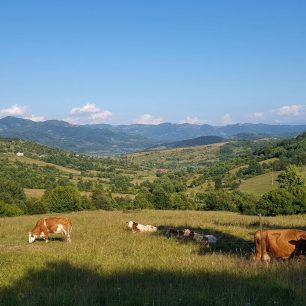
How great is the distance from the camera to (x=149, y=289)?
9750mm

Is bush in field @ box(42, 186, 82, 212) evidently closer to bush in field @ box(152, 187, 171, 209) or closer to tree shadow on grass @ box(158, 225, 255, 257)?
bush in field @ box(152, 187, 171, 209)

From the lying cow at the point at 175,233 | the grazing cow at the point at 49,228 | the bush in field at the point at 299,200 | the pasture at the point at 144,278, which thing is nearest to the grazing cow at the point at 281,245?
the pasture at the point at 144,278

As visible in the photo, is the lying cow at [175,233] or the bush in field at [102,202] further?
the bush in field at [102,202]

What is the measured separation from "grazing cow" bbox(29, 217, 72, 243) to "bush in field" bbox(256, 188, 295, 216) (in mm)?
43617

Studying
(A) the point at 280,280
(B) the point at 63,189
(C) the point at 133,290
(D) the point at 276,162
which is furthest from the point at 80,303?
(D) the point at 276,162

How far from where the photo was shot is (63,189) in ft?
234

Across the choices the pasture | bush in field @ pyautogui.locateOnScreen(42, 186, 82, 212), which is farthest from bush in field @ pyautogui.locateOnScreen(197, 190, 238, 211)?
the pasture

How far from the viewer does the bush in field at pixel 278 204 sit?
204ft

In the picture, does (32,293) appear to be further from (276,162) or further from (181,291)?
(276,162)

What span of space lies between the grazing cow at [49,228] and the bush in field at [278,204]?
143 ft

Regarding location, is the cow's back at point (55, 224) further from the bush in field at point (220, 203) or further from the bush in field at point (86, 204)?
the bush in field at point (220, 203)

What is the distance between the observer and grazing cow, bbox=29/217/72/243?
22641 millimetres

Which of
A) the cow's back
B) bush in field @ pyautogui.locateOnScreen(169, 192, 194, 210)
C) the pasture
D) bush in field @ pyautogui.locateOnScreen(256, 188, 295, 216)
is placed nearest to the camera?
the pasture

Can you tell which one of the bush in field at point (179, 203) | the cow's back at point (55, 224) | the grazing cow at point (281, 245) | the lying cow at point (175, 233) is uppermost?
the grazing cow at point (281, 245)
